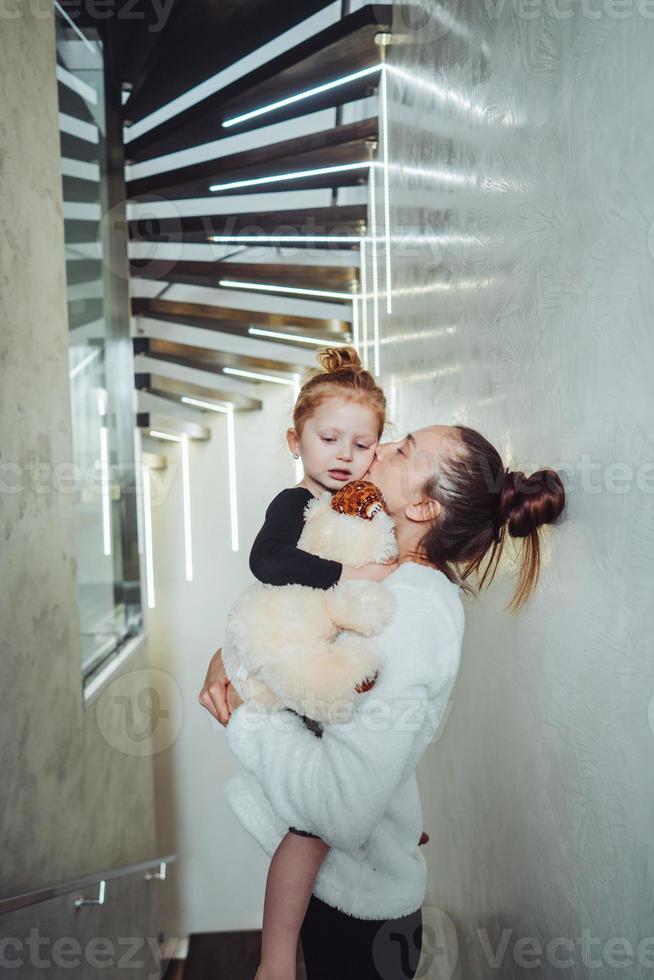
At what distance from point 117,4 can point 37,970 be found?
146 inches

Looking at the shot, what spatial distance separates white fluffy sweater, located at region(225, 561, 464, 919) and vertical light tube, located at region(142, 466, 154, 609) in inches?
162

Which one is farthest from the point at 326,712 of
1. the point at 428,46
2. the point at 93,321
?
the point at 93,321

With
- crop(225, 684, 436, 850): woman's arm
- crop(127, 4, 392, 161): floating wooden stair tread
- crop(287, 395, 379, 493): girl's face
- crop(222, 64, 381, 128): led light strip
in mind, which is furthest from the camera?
crop(222, 64, 381, 128): led light strip

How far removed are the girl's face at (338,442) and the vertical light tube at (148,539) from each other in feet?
12.5

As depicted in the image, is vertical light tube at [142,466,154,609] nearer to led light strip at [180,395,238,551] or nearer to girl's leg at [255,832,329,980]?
led light strip at [180,395,238,551]

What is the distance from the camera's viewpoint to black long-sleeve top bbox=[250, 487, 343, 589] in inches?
52.3

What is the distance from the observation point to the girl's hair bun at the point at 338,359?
5.79 ft

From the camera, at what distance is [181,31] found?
326 cm

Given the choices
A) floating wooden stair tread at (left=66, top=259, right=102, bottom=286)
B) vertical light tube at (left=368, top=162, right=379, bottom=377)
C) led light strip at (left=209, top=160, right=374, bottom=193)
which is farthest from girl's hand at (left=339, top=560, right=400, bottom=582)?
led light strip at (left=209, top=160, right=374, bottom=193)

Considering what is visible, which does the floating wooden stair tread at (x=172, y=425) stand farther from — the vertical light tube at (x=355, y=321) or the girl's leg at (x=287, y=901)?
the girl's leg at (x=287, y=901)

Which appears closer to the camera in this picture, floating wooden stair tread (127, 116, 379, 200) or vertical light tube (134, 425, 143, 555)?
floating wooden stair tread (127, 116, 379, 200)

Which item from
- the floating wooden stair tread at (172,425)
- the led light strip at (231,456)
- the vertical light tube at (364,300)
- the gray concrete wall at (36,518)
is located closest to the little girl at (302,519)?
the gray concrete wall at (36,518)

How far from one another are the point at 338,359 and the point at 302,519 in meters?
0.45

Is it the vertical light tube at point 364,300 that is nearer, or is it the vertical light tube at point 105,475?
the vertical light tube at point 105,475
